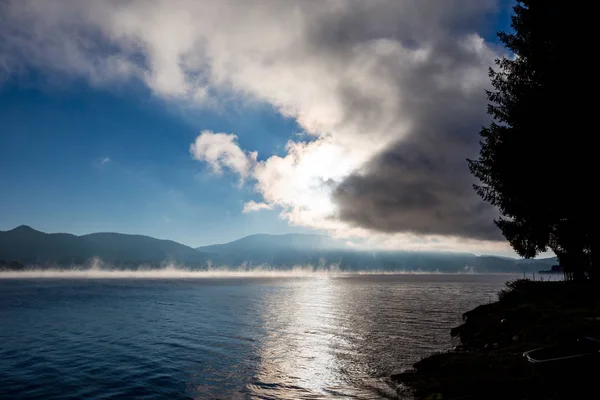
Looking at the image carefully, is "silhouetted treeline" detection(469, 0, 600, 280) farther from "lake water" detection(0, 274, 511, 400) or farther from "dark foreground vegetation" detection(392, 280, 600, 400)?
"lake water" detection(0, 274, 511, 400)

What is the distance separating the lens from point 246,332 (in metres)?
38.9

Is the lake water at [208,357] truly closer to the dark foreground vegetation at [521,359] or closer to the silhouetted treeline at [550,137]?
the dark foreground vegetation at [521,359]

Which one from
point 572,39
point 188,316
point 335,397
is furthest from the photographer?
point 188,316

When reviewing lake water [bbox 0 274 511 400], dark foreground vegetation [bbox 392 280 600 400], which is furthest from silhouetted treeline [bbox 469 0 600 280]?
lake water [bbox 0 274 511 400]

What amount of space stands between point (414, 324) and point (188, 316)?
1281 inches

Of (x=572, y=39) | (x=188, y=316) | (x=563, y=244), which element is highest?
(x=572, y=39)

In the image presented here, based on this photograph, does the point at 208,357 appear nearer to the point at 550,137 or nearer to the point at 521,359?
the point at 521,359

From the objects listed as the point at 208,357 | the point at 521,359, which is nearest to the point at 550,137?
the point at 521,359

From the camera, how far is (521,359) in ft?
56.9

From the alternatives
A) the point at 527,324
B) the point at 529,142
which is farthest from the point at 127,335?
the point at 529,142

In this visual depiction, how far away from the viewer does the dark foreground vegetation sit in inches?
430

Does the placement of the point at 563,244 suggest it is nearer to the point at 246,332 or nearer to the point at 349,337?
the point at 349,337

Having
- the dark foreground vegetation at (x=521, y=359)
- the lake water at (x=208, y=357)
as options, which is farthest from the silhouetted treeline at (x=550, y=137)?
the lake water at (x=208, y=357)

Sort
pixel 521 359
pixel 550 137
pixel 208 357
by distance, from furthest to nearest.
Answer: pixel 208 357
pixel 550 137
pixel 521 359
